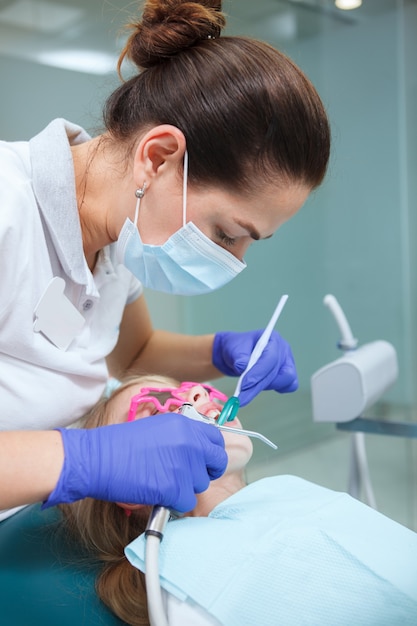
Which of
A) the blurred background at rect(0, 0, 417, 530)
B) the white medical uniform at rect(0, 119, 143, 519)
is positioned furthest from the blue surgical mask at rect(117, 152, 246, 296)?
the blurred background at rect(0, 0, 417, 530)

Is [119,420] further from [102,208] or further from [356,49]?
[356,49]

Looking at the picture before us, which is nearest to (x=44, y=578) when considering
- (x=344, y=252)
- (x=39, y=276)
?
(x=39, y=276)

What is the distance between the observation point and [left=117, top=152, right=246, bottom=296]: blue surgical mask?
132cm

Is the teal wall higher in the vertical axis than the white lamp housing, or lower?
higher

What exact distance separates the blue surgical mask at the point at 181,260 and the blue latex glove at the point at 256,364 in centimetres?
26

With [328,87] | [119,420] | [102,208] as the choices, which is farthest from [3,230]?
[328,87]

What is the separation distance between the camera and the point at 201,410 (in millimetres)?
1451

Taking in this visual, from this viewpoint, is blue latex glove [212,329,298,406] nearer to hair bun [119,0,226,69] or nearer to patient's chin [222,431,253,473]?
patient's chin [222,431,253,473]

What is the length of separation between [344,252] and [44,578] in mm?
2206

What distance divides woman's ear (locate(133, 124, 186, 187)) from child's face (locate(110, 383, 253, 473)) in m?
0.48

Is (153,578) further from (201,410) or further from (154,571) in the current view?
(201,410)

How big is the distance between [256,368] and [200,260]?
1.14ft

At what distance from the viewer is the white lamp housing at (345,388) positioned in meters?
1.81

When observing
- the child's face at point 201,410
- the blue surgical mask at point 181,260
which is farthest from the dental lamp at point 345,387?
the blue surgical mask at point 181,260
